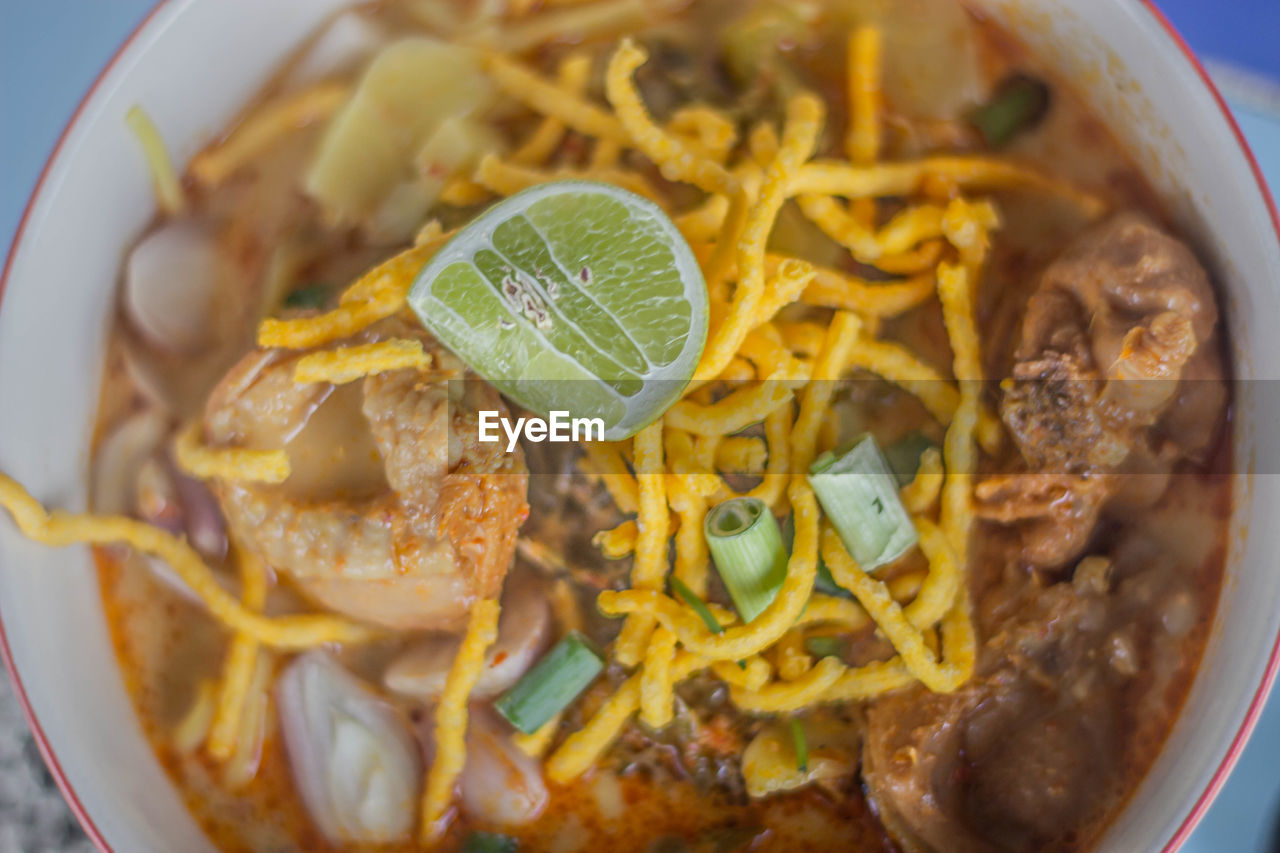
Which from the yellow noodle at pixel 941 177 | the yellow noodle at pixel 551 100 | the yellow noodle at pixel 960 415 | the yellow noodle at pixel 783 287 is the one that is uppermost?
the yellow noodle at pixel 551 100

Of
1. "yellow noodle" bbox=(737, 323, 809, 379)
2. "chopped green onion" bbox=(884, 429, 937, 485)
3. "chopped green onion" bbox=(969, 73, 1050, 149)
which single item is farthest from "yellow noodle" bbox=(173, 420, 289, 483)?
"chopped green onion" bbox=(969, 73, 1050, 149)

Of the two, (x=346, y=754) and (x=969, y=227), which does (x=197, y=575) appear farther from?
(x=969, y=227)

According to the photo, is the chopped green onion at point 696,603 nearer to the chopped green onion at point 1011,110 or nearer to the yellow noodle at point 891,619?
the yellow noodle at point 891,619

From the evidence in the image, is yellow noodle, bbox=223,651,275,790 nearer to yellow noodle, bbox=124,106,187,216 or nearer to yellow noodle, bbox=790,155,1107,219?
yellow noodle, bbox=124,106,187,216

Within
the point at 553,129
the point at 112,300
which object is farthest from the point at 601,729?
the point at 112,300

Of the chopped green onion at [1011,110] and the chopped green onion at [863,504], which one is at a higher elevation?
the chopped green onion at [1011,110]

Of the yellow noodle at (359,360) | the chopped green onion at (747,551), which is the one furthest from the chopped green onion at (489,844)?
the yellow noodle at (359,360)

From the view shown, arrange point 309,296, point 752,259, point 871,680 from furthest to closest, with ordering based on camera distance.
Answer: point 309,296, point 871,680, point 752,259
